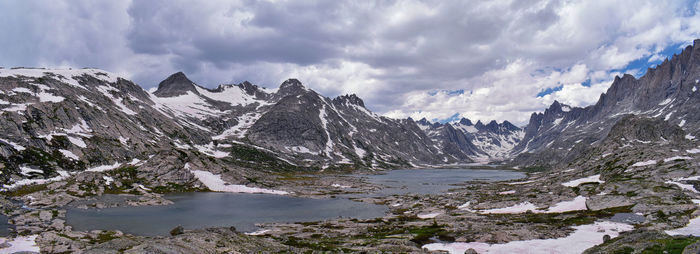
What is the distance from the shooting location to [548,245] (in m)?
48.9

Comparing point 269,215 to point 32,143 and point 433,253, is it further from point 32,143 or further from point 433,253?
point 32,143

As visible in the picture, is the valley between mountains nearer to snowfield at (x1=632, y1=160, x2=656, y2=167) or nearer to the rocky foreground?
the rocky foreground

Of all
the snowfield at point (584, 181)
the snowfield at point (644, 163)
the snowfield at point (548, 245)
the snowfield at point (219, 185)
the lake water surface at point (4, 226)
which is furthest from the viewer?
the snowfield at point (219, 185)

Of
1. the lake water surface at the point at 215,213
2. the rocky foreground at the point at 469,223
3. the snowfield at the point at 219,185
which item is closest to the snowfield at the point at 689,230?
the rocky foreground at the point at 469,223

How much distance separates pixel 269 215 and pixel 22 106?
159715 mm

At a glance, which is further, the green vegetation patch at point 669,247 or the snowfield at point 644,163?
the snowfield at point 644,163

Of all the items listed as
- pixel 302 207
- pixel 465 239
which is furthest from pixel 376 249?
pixel 302 207

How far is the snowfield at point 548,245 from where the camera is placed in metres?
47.0

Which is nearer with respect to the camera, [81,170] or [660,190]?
[660,190]

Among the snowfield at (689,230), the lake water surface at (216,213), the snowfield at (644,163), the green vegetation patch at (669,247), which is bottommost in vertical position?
the lake water surface at (216,213)

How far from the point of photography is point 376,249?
4778 cm

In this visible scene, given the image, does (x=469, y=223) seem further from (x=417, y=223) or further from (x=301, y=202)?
(x=301, y=202)

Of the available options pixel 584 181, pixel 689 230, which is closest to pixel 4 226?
pixel 689 230

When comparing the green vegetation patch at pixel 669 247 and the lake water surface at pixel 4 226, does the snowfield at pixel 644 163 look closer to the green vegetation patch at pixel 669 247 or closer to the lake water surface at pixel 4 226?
the green vegetation patch at pixel 669 247
